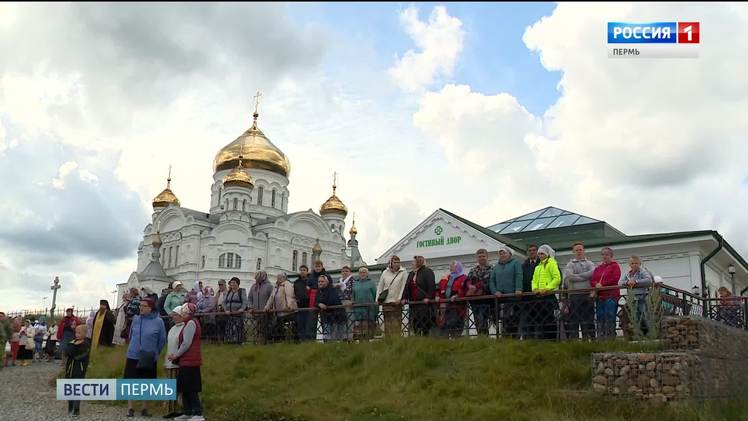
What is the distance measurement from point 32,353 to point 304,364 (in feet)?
39.4

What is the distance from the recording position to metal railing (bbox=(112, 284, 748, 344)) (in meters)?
10.2

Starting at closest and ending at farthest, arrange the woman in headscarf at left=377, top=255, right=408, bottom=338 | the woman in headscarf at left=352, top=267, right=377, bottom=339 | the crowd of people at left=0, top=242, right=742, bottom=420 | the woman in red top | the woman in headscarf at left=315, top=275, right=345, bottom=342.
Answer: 1. the crowd of people at left=0, top=242, right=742, bottom=420
2. the woman in red top
3. the woman in headscarf at left=377, top=255, right=408, bottom=338
4. the woman in headscarf at left=352, top=267, right=377, bottom=339
5. the woman in headscarf at left=315, top=275, right=345, bottom=342

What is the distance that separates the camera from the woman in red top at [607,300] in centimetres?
1012

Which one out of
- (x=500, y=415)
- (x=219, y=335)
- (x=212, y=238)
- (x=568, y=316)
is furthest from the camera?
(x=212, y=238)

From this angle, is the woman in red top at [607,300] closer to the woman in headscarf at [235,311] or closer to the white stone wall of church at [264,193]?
the woman in headscarf at [235,311]

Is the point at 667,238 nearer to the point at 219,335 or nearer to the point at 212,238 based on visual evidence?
the point at 219,335

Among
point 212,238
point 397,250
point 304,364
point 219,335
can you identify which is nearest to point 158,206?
point 212,238

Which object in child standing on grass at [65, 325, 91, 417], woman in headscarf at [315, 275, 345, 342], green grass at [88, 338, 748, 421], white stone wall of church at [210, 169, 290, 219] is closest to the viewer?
green grass at [88, 338, 748, 421]

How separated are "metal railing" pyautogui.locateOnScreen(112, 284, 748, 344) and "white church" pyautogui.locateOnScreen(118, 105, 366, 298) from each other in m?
37.1

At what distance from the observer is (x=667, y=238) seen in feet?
59.9

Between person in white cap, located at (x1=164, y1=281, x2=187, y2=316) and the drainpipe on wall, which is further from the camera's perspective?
the drainpipe on wall

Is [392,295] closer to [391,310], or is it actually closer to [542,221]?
[391,310]

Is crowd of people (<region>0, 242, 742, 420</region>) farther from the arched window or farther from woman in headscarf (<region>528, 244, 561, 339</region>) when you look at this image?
the arched window

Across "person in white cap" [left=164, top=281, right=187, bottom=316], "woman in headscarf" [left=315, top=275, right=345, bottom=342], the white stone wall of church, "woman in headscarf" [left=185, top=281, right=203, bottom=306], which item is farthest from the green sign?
the white stone wall of church
